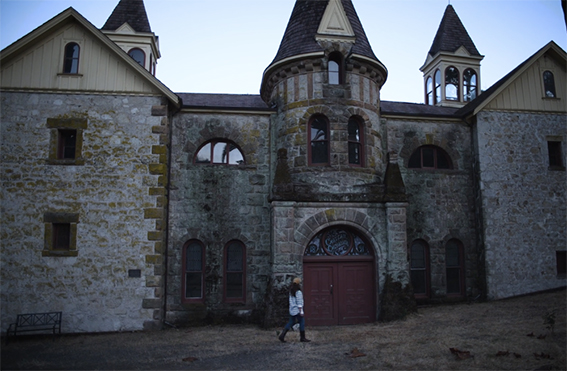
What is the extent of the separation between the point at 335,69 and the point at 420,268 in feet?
24.3

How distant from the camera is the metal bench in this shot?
1229 centimetres

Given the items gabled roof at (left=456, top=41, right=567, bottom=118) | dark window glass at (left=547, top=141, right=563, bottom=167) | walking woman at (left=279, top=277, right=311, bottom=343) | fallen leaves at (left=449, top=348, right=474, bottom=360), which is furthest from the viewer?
dark window glass at (left=547, top=141, right=563, bottom=167)

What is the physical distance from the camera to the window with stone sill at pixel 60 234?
511 inches

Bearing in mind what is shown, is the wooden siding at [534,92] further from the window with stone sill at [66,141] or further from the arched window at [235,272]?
the window with stone sill at [66,141]

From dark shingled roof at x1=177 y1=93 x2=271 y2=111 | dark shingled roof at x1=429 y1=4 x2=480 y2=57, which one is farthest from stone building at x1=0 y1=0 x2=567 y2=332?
dark shingled roof at x1=429 y1=4 x2=480 y2=57

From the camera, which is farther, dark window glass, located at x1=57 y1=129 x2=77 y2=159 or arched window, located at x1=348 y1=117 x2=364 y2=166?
arched window, located at x1=348 y1=117 x2=364 y2=166


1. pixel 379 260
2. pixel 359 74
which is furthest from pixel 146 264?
pixel 359 74

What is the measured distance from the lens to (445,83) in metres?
23.2

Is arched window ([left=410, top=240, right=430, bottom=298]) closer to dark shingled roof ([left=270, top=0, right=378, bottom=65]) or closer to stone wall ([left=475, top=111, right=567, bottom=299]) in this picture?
stone wall ([left=475, top=111, right=567, bottom=299])

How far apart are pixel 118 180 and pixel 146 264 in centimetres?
271

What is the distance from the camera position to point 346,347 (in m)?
10.2

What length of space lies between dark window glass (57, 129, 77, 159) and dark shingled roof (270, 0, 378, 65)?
688 cm

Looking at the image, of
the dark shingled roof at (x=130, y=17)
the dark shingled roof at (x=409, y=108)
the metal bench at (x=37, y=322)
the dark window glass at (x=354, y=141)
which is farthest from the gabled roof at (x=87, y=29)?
the dark shingled roof at (x=130, y=17)

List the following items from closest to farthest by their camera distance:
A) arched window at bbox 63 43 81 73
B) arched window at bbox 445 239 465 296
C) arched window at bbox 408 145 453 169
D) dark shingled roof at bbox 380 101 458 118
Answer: arched window at bbox 63 43 81 73, arched window at bbox 445 239 465 296, arched window at bbox 408 145 453 169, dark shingled roof at bbox 380 101 458 118
